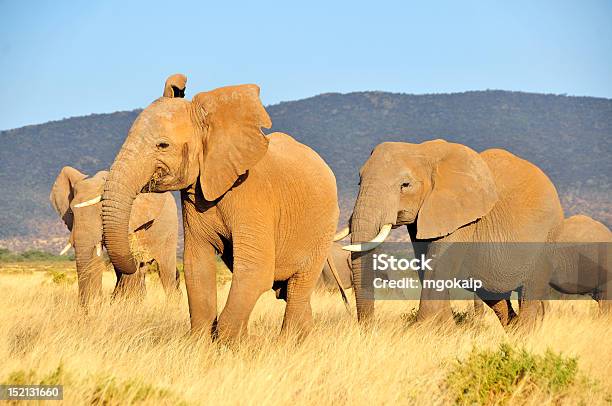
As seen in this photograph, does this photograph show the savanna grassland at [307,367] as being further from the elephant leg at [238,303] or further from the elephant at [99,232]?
the elephant at [99,232]

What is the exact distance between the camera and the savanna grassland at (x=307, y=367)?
20.5 ft

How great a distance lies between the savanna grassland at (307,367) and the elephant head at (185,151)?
924 millimetres

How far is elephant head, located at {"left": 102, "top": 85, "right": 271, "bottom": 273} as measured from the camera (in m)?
7.18

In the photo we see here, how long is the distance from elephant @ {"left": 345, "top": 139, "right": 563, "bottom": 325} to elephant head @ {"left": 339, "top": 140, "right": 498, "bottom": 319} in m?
0.01

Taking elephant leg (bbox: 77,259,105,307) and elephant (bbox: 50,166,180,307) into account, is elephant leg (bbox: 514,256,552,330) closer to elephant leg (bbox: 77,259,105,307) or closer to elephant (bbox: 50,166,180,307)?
elephant (bbox: 50,166,180,307)

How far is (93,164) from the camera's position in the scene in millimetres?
115688

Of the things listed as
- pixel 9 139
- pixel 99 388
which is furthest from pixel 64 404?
pixel 9 139

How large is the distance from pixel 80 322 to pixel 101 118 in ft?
410

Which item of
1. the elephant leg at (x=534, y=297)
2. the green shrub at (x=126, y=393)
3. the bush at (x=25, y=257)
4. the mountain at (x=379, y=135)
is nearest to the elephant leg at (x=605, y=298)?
the elephant leg at (x=534, y=297)

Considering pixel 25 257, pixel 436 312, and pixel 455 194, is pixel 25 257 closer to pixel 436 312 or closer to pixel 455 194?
pixel 455 194

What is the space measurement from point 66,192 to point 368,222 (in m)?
6.09

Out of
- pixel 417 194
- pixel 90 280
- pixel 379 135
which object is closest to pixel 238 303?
pixel 417 194

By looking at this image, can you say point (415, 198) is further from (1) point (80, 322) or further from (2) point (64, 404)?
(2) point (64, 404)

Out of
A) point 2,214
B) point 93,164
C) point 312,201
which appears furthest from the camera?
point 93,164
